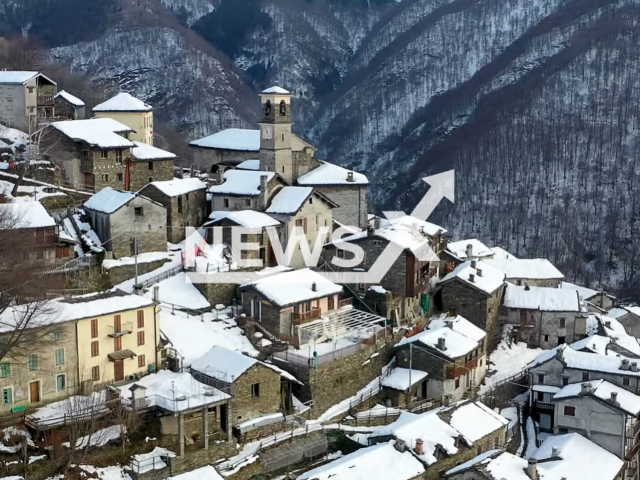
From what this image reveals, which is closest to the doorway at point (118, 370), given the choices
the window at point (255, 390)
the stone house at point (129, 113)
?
the window at point (255, 390)

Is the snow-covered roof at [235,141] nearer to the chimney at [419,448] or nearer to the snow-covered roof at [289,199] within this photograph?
the snow-covered roof at [289,199]

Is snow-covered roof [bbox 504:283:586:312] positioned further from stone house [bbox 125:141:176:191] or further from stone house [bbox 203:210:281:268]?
stone house [bbox 125:141:176:191]

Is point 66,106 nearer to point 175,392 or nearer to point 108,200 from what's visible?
point 108,200

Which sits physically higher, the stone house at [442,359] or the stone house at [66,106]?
the stone house at [66,106]

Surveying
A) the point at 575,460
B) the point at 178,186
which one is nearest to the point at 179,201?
the point at 178,186

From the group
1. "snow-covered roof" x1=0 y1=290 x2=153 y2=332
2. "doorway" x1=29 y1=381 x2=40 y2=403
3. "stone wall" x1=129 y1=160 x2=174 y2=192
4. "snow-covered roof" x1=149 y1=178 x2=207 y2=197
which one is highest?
"stone wall" x1=129 y1=160 x2=174 y2=192


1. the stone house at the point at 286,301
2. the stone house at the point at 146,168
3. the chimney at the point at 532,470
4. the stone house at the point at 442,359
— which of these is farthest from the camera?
the stone house at the point at 146,168

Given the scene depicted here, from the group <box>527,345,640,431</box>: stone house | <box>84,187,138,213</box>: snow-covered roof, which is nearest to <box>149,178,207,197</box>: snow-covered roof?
<box>84,187,138,213</box>: snow-covered roof

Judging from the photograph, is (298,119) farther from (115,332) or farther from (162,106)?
(115,332)
